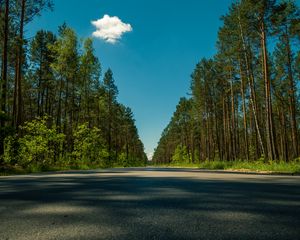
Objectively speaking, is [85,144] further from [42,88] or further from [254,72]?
[254,72]

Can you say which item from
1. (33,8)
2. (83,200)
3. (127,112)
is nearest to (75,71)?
(33,8)

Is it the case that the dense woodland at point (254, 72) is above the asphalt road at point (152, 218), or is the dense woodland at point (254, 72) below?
above

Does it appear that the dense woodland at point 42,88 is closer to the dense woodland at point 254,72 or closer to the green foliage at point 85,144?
the green foliage at point 85,144

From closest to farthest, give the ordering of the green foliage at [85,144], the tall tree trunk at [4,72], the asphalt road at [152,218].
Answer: the asphalt road at [152,218] → the tall tree trunk at [4,72] → the green foliage at [85,144]

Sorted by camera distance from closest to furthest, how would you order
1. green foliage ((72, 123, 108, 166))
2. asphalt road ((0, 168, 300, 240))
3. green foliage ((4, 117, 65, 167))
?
asphalt road ((0, 168, 300, 240)), green foliage ((4, 117, 65, 167)), green foliage ((72, 123, 108, 166))

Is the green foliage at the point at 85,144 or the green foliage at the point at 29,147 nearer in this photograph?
the green foliage at the point at 29,147

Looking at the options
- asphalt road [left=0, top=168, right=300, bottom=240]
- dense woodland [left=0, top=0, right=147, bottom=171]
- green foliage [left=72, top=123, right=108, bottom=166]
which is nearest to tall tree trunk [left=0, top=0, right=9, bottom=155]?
dense woodland [left=0, top=0, right=147, bottom=171]

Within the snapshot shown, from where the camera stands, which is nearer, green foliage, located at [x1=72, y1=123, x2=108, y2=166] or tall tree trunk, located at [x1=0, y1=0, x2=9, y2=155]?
tall tree trunk, located at [x1=0, y1=0, x2=9, y2=155]

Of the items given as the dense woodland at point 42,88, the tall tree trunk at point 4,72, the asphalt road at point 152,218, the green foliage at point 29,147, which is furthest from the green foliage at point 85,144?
the asphalt road at point 152,218

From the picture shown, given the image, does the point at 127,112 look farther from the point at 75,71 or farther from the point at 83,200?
the point at 83,200

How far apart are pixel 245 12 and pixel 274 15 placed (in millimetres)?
2156

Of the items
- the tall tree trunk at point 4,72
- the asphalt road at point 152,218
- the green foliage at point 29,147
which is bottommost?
the asphalt road at point 152,218

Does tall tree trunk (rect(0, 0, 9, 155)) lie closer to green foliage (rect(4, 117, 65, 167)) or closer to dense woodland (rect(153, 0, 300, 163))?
green foliage (rect(4, 117, 65, 167))

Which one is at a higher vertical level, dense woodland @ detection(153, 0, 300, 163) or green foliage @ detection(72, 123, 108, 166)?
dense woodland @ detection(153, 0, 300, 163)
